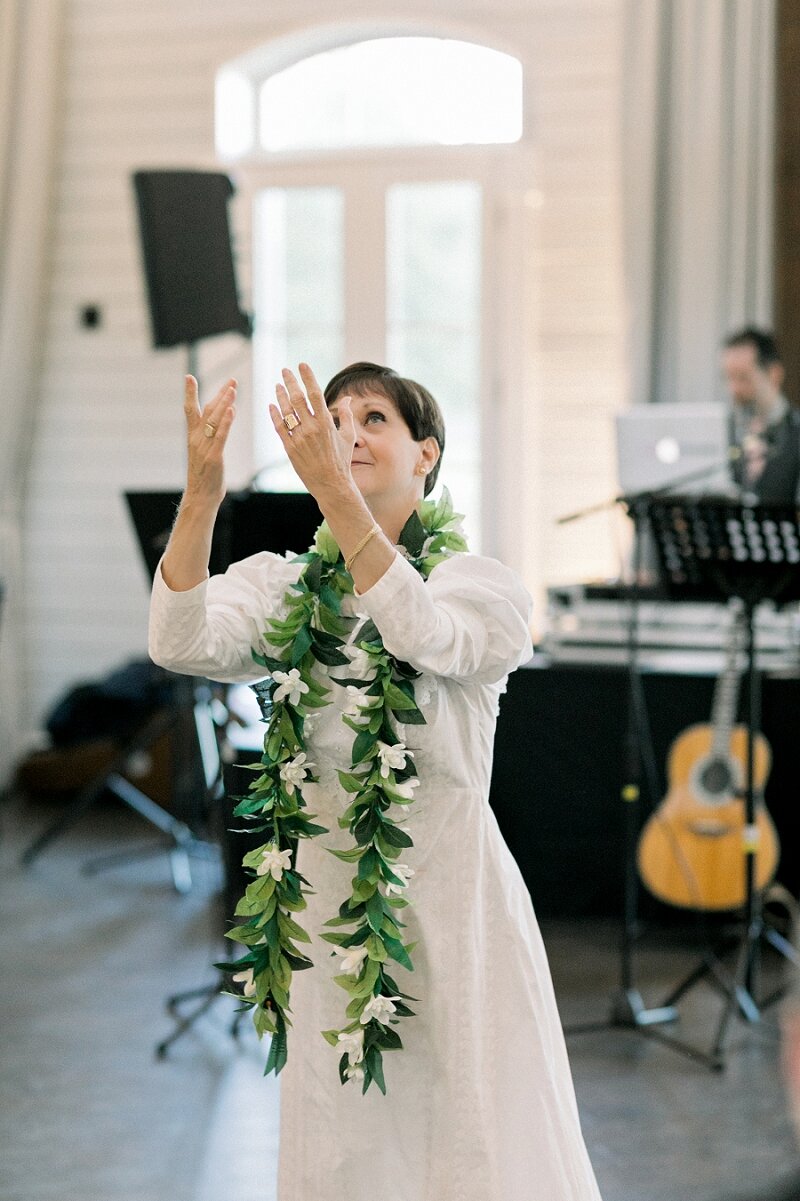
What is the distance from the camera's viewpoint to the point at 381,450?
1840 mm

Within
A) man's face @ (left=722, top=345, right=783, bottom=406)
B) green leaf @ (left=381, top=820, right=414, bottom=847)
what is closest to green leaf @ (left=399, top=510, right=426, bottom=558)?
green leaf @ (left=381, top=820, right=414, bottom=847)

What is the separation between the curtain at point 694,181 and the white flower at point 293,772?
12.2 ft

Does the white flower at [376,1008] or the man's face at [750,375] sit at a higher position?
the man's face at [750,375]

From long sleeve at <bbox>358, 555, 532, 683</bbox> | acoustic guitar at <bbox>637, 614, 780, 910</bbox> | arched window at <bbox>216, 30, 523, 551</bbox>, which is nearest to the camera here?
long sleeve at <bbox>358, 555, 532, 683</bbox>

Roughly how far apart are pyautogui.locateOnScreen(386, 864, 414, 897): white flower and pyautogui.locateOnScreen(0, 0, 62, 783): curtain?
4543 mm

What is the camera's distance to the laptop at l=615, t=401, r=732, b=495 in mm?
4258

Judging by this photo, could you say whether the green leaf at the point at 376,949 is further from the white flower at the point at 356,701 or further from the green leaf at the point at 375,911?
the white flower at the point at 356,701

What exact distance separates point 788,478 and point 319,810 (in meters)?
3.10

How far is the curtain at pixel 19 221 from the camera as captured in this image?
233 inches

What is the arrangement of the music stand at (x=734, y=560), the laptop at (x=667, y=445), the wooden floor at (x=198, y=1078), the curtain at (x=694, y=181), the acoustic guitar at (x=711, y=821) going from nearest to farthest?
the wooden floor at (x=198, y=1078)
the music stand at (x=734, y=560)
the acoustic guitar at (x=711, y=821)
the laptop at (x=667, y=445)
the curtain at (x=694, y=181)

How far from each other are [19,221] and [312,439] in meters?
4.81

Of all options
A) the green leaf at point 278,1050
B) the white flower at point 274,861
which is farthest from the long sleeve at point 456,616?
the green leaf at point 278,1050

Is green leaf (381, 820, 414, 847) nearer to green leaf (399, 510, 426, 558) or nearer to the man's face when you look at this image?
→ green leaf (399, 510, 426, 558)

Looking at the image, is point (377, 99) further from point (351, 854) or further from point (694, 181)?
point (351, 854)
